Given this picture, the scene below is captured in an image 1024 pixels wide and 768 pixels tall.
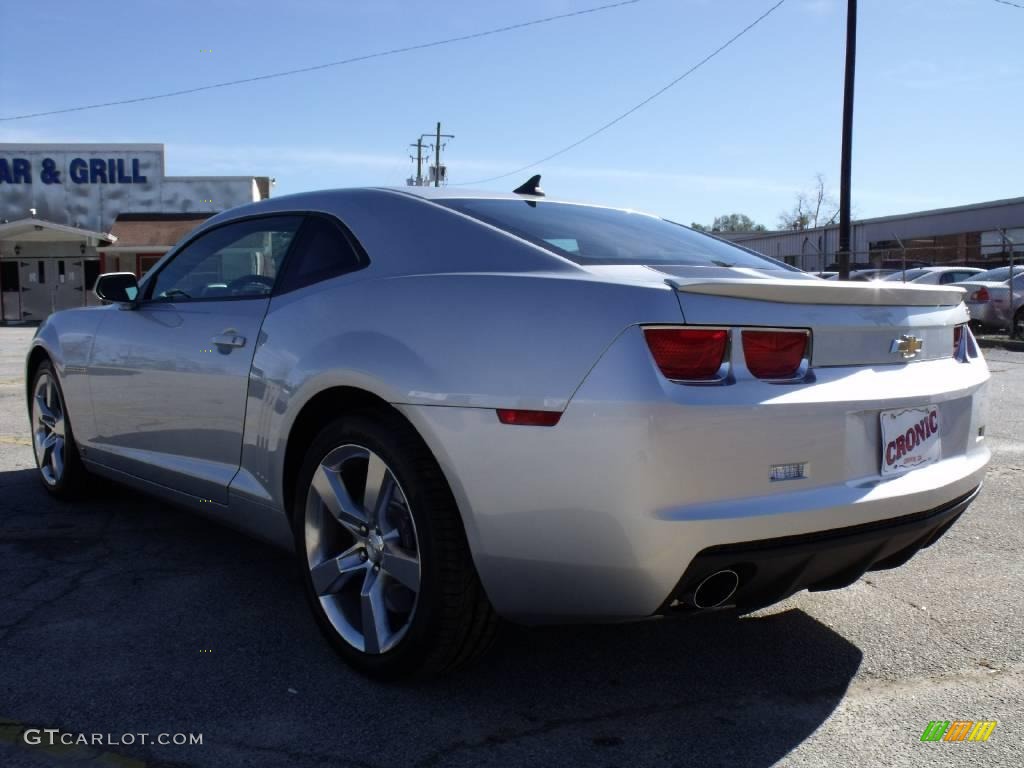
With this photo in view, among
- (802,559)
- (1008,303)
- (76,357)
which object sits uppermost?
(76,357)

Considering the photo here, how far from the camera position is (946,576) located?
12.9ft

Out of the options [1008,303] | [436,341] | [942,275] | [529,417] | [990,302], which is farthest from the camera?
[942,275]

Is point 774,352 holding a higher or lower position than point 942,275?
lower

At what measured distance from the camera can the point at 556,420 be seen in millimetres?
2436

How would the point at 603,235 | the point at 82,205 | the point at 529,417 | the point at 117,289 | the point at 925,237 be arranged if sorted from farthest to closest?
1. the point at 925,237
2. the point at 82,205
3. the point at 117,289
4. the point at 603,235
5. the point at 529,417

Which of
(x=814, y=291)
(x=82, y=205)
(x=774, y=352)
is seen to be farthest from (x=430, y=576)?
(x=82, y=205)

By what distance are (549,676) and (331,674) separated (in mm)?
660

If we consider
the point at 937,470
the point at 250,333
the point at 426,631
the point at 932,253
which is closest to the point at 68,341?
the point at 250,333

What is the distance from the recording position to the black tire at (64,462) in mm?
4953

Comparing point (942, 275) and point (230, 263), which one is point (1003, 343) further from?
point (230, 263)

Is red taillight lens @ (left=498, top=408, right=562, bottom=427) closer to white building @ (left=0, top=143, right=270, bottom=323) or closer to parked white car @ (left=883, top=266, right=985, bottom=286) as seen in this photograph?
parked white car @ (left=883, top=266, right=985, bottom=286)

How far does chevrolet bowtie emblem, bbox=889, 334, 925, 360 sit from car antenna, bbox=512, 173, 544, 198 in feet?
5.63

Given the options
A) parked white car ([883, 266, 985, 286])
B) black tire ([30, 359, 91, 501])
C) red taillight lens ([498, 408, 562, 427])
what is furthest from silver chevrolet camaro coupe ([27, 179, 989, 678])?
parked white car ([883, 266, 985, 286])

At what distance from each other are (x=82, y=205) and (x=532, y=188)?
3514 cm
